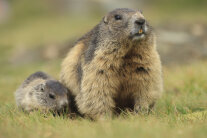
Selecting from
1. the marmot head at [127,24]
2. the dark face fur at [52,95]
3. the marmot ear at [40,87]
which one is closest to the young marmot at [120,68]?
the marmot head at [127,24]

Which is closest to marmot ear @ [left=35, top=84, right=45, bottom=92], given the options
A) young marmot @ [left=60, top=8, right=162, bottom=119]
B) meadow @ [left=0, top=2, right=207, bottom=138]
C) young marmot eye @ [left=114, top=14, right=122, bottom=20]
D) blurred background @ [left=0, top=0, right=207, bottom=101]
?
meadow @ [left=0, top=2, right=207, bottom=138]

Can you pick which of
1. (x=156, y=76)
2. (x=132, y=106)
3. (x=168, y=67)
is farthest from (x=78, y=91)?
(x=168, y=67)

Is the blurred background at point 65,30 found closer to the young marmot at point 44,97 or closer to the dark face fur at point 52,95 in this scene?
the young marmot at point 44,97

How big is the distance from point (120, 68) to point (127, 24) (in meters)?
0.71

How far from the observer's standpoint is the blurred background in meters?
13.3

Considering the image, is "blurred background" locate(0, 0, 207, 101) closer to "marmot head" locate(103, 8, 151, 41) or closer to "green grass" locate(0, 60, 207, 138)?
"marmot head" locate(103, 8, 151, 41)

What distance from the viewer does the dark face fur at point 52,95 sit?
6.94m

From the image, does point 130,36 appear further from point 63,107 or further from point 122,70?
point 63,107

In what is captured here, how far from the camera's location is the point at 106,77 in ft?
19.1

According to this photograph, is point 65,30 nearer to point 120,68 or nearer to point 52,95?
point 52,95

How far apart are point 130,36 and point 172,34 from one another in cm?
952

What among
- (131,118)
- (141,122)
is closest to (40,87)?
(131,118)

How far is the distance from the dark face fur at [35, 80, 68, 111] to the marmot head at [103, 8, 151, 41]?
1703 millimetres

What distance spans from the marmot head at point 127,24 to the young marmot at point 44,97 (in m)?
1.77
